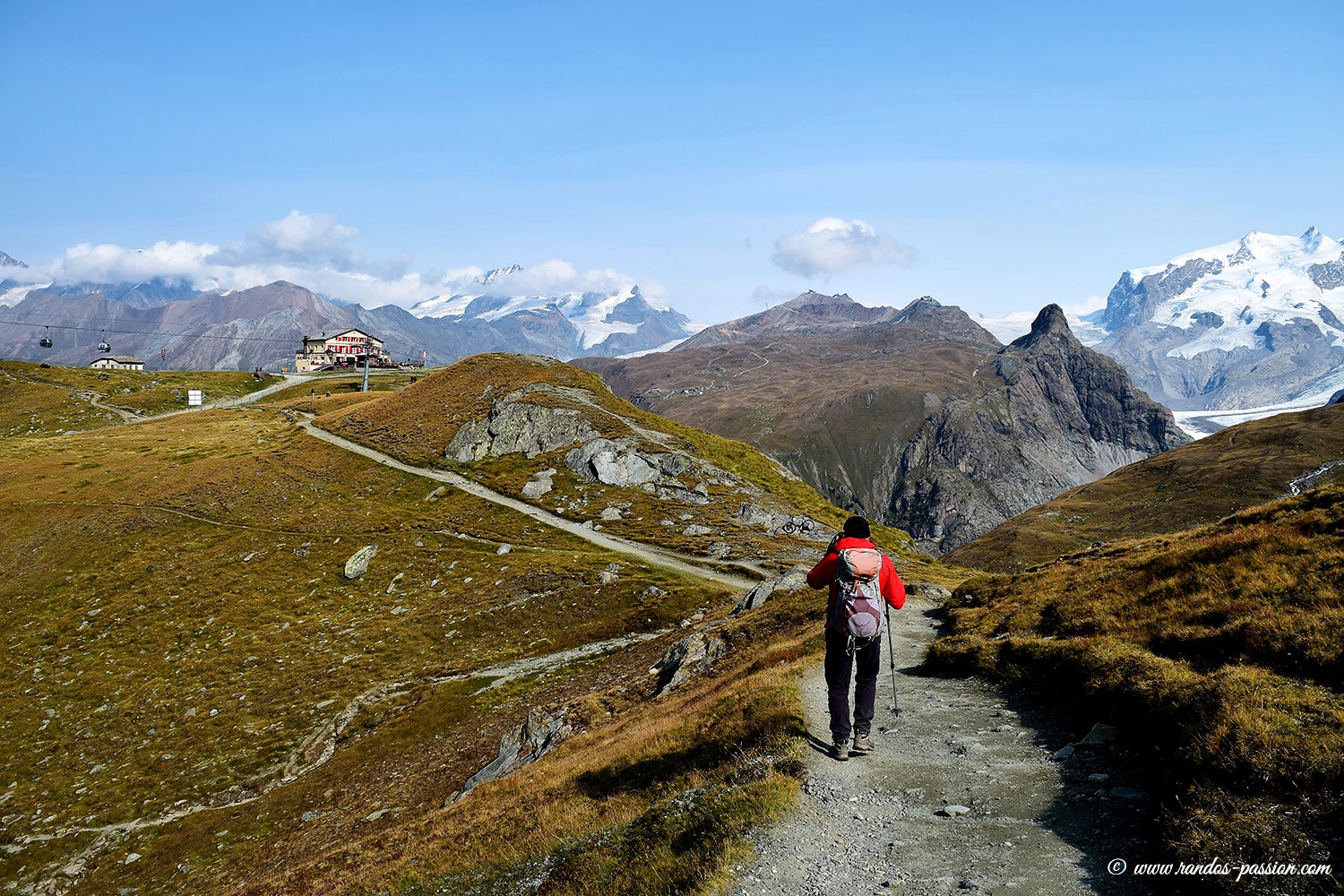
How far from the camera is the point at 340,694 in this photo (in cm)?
4716

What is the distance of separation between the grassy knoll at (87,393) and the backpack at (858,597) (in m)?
172

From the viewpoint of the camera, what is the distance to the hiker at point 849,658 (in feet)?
47.7

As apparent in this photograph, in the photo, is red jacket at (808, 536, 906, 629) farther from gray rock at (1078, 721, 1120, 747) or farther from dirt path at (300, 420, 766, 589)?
dirt path at (300, 420, 766, 589)

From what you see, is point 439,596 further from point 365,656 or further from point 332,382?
point 332,382

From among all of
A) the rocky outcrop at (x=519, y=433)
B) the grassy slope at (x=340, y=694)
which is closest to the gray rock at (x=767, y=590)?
the grassy slope at (x=340, y=694)

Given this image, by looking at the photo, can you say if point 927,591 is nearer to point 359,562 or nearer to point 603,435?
point 359,562

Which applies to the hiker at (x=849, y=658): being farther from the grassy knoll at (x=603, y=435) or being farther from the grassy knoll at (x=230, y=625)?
the grassy knoll at (x=603, y=435)

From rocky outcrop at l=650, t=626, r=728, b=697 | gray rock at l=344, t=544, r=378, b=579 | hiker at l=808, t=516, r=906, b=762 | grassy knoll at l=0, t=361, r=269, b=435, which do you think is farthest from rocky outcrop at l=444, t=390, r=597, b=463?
grassy knoll at l=0, t=361, r=269, b=435

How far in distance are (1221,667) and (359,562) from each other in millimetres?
69239

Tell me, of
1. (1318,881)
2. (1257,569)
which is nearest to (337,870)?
(1318,881)

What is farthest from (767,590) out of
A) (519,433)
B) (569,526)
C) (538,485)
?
(519,433)

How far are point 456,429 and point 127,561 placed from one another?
46.1 metres

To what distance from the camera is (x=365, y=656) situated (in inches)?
2055

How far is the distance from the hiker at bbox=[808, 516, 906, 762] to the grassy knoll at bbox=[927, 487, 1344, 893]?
179 inches
